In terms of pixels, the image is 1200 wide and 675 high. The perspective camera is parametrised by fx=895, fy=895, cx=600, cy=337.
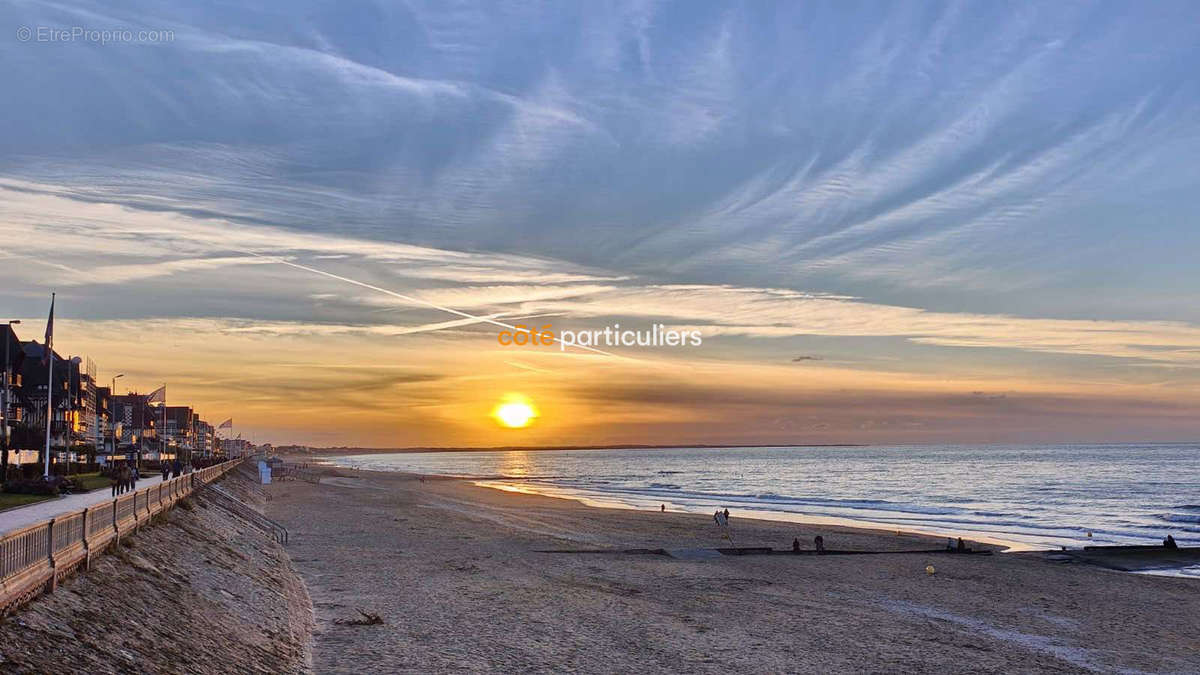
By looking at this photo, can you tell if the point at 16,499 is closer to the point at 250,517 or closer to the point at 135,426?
the point at 250,517

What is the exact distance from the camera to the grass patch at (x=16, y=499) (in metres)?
35.3

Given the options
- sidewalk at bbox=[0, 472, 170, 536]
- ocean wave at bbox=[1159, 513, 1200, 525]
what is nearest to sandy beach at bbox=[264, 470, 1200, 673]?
sidewalk at bbox=[0, 472, 170, 536]

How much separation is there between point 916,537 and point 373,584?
3399 cm

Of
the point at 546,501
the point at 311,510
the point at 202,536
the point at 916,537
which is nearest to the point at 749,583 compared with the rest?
the point at 202,536

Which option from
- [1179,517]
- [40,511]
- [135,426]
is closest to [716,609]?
[40,511]

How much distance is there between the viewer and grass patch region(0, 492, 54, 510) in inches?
1390

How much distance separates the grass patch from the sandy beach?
1077 cm

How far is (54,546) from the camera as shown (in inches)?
633

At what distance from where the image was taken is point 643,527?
2217 inches

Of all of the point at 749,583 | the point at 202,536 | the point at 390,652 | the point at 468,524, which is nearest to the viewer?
the point at 390,652

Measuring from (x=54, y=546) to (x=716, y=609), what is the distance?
1866 centimetres

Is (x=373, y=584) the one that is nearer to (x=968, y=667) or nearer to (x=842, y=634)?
(x=842, y=634)

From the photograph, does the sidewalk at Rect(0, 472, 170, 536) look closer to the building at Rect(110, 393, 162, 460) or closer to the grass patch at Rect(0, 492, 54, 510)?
the grass patch at Rect(0, 492, 54, 510)

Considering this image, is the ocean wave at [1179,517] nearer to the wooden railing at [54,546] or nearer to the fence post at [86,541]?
the wooden railing at [54,546]
